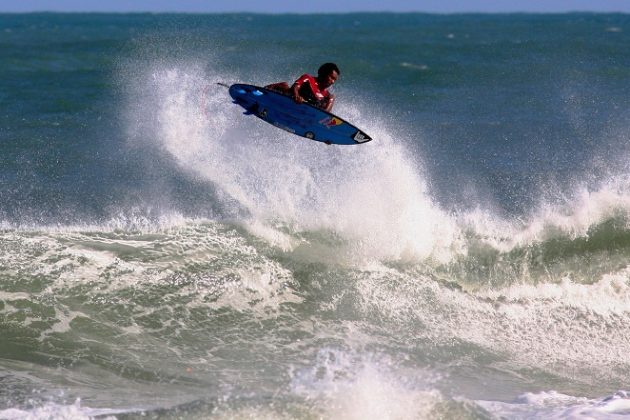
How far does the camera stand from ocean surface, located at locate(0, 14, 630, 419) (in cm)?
870

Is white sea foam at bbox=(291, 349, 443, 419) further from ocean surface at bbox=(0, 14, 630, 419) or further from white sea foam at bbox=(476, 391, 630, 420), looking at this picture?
white sea foam at bbox=(476, 391, 630, 420)

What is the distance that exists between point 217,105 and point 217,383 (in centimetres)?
768

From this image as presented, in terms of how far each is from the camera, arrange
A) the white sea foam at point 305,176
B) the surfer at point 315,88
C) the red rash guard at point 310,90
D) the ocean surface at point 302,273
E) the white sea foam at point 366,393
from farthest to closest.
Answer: the white sea foam at point 305,176 → the red rash guard at point 310,90 → the surfer at point 315,88 → the ocean surface at point 302,273 → the white sea foam at point 366,393

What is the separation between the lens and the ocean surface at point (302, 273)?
343 inches

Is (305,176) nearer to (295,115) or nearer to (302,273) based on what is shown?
(295,115)

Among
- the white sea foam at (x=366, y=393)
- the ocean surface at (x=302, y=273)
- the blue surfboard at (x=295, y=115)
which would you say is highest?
the blue surfboard at (x=295, y=115)

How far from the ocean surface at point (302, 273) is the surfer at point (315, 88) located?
Result: 1.92 metres

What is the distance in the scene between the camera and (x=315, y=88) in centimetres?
1163

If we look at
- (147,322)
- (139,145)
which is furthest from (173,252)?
(139,145)

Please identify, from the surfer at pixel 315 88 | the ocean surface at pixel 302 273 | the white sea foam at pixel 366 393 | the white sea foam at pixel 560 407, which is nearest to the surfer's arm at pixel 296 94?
the surfer at pixel 315 88

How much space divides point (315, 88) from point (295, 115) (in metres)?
0.43

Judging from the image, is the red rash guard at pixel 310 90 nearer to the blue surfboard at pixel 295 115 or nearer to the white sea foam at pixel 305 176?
the blue surfboard at pixel 295 115

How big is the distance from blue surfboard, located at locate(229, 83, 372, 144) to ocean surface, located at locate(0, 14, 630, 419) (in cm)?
138

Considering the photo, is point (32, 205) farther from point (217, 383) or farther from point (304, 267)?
point (217, 383)
